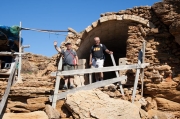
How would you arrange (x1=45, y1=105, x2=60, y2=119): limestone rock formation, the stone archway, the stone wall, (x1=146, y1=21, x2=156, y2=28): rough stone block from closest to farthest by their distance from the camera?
(x1=45, y1=105, x2=60, y2=119): limestone rock formation → the stone wall → (x1=146, y1=21, x2=156, y2=28): rough stone block → the stone archway

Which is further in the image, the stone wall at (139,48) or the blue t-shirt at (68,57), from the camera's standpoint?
the blue t-shirt at (68,57)

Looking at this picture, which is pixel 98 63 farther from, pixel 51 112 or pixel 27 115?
pixel 27 115

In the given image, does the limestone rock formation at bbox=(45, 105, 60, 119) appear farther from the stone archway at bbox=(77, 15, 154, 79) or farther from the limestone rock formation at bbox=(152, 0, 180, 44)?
the limestone rock formation at bbox=(152, 0, 180, 44)

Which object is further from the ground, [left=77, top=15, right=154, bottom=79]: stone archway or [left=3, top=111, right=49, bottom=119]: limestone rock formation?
[left=77, top=15, right=154, bottom=79]: stone archway

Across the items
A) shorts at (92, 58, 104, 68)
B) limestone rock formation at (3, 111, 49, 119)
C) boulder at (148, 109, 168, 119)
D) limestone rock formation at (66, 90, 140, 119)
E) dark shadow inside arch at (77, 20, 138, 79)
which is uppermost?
dark shadow inside arch at (77, 20, 138, 79)

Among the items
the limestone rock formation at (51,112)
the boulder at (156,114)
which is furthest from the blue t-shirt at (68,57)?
the boulder at (156,114)

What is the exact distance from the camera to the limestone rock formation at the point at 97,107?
16.1ft

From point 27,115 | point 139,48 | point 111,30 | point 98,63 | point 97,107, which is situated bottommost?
point 27,115

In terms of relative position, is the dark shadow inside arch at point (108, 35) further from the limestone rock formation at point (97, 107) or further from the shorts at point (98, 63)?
the limestone rock formation at point (97, 107)

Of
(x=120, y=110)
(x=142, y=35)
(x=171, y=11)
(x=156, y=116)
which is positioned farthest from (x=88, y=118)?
(x=171, y=11)

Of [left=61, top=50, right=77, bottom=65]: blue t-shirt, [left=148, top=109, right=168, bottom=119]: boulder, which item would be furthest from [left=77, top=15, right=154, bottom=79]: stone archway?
[left=148, top=109, right=168, bottom=119]: boulder

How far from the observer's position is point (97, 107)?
502 cm

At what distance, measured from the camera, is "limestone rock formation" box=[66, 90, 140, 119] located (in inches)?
193

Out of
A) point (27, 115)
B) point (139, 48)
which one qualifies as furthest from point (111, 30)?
point (27, 115)
